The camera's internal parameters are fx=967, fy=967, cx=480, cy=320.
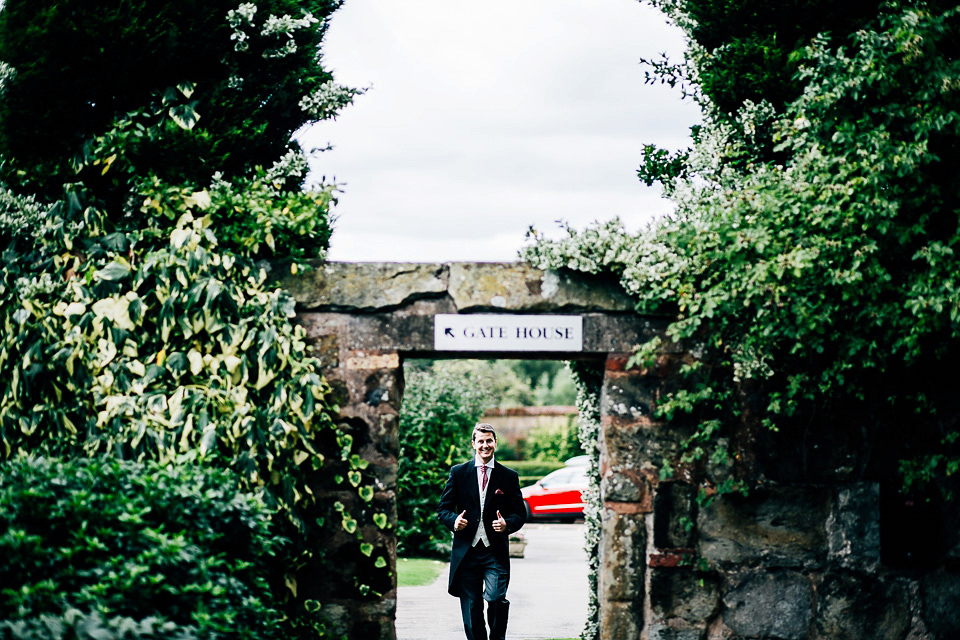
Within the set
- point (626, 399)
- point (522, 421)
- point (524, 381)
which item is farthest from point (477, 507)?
point (524, 381)

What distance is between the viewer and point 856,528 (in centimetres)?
621

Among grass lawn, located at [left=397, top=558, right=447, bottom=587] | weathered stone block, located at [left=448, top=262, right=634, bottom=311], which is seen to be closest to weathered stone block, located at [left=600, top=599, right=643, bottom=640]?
weathered stone block, located at [left=448, top=262, right=634, bottom=311]

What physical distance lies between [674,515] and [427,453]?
25.0 feet

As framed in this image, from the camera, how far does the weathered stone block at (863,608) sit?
6195mm

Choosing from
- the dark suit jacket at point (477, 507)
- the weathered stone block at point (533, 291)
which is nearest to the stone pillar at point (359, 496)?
the dark suit jacket at point (477, 507)

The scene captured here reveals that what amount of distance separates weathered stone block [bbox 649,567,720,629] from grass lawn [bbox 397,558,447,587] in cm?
535

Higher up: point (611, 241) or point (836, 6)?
point (836, 6)

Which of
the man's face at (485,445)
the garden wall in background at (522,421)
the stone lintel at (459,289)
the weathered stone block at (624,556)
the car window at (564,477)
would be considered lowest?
the car window at (564,477)

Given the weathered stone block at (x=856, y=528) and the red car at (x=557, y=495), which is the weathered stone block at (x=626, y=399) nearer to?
the weathered stone block at (x=856, y=528)

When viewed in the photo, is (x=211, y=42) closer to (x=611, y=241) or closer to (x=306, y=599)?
(x=611, y=241)

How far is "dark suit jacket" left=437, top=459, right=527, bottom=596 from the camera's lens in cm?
636

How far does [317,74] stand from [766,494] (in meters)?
4.89

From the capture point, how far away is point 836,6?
7074mm

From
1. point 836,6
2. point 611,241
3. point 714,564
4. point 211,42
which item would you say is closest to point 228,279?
point 211,42
